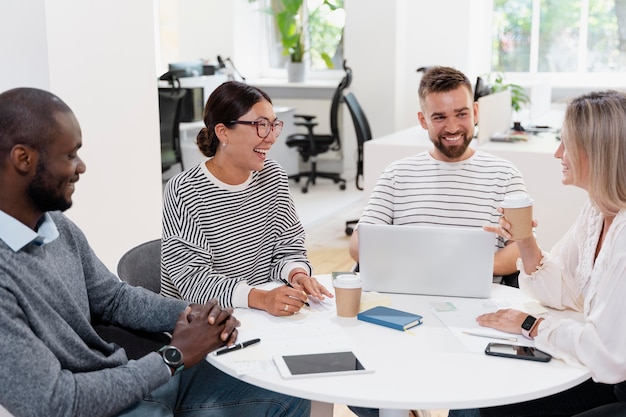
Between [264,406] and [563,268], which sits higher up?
[563,268]

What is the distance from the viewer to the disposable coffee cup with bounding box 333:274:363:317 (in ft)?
6.28

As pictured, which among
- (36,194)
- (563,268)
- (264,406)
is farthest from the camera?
(563,268)

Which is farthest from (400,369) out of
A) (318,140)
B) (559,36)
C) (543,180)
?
(559,36)

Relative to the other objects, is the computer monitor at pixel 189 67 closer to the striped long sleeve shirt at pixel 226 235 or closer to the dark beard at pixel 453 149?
the dark beard at pixel 453 149

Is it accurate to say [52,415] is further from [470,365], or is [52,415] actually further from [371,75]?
[371,75]

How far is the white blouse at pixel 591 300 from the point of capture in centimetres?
163

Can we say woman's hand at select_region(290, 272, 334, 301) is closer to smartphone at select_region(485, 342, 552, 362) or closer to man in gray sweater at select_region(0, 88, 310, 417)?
man in gray sweater at select_region(0, 88, 310, 417)

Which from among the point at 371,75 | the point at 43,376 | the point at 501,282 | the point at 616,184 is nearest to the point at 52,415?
the point at 43,376

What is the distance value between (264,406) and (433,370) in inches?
18.8

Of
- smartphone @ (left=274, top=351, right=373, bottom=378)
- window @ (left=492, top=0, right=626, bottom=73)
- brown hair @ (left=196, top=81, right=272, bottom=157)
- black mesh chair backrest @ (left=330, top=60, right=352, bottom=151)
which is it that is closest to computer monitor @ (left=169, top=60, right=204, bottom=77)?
black mesh chair backrest @ (left=330, top=60, right=352, bottom=151)

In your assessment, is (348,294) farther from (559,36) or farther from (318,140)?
(559,36)

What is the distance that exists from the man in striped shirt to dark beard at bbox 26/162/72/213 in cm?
115

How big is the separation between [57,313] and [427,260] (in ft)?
3.05

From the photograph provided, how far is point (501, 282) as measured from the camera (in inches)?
97.2
